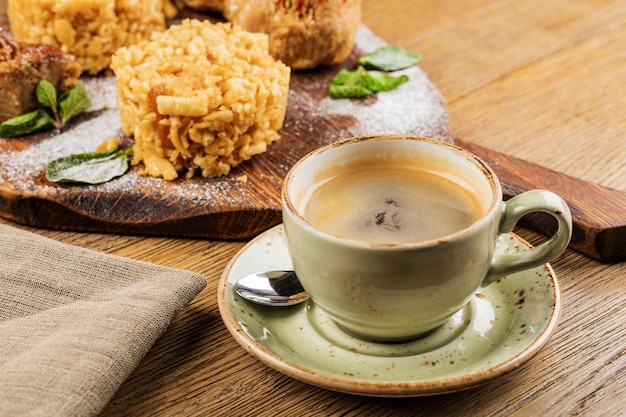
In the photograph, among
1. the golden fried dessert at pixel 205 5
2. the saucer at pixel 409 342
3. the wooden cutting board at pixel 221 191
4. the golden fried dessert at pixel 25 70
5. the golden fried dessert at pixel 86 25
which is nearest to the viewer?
the saucer at pixel 409 342

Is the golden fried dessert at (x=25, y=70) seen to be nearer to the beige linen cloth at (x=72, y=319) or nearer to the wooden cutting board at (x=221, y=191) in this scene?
the wooden cutting board at (x=221, y=191)

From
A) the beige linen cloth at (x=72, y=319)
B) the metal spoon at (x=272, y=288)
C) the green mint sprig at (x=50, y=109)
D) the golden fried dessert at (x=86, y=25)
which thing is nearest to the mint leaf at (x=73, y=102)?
the green mint sprig at (x=50, y=109)

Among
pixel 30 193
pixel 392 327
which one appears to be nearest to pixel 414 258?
pixel 392 327

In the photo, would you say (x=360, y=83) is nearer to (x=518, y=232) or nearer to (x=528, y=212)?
(x=518, y=232)

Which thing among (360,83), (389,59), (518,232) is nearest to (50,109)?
(360,83)

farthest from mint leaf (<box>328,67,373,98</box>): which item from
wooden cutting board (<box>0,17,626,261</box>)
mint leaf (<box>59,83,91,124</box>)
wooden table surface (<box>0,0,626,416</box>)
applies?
mint leaf (<box>59,83,91,124</box>)

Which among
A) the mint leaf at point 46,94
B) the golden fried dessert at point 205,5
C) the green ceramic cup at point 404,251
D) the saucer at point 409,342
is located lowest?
the mint leaf at point 46,94
